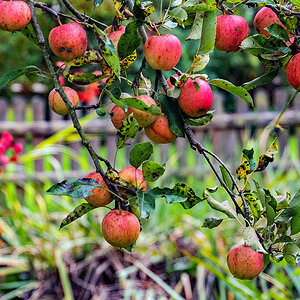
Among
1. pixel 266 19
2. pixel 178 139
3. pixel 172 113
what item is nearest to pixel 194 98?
pixel 172 113

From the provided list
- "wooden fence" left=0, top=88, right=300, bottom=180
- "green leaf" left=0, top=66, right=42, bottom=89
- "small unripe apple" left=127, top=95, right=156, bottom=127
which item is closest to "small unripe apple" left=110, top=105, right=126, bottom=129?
"small unripe apple" left=127, top=95, right=156, bottom=127

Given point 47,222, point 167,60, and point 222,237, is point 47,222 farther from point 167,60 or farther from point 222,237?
point 167,60

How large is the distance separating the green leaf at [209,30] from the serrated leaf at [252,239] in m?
0.20

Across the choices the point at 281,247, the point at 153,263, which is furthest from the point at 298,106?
the point at 281,247

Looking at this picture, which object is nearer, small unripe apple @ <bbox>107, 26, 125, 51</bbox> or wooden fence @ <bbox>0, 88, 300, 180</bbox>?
small unripe apple @ <bbox>107, 26, 125, 51</bbox>

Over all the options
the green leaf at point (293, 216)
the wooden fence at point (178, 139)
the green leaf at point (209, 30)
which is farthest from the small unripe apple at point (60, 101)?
the wooden fence at point (178, 139)

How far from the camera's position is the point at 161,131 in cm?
48

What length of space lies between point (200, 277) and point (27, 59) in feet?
12.0

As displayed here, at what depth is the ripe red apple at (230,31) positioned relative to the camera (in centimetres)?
50

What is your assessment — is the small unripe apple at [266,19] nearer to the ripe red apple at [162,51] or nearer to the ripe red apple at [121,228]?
the ripe red apple at [162,51]

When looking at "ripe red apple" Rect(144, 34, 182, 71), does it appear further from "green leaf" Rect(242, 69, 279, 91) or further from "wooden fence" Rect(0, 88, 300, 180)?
"wooden fence" Rect(0, 88, 300, 180)

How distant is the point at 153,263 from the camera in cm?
188

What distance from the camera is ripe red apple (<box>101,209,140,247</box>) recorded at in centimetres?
44

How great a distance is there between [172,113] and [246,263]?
0.18m
